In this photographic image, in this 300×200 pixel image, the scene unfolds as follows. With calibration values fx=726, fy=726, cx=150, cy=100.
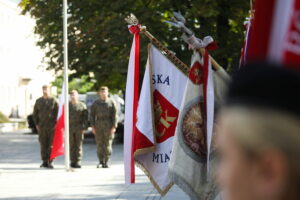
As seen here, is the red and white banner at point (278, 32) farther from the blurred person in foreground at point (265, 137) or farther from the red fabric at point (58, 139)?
the red fabric at point (58, 139)

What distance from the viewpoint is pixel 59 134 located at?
621 inches

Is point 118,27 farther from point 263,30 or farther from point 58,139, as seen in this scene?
point 263,30

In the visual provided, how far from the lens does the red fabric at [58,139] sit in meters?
15.6

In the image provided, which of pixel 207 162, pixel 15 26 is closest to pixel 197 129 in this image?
pixel 207 162

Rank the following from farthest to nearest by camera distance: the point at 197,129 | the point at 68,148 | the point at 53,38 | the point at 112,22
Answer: the point at 53,38
the point at 112,22
the point at 68,148
the point at 197,129

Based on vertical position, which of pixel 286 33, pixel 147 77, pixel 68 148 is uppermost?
pixel 286 33

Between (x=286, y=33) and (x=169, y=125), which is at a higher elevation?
(x=286, y=33)

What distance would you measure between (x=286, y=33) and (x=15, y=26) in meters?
56.4

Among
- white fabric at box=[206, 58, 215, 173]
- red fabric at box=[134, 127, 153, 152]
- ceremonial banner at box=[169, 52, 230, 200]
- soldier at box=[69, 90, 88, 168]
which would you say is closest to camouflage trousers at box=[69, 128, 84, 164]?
soldier at box=[69, 90, 88, 168]

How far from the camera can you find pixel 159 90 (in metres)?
7.08

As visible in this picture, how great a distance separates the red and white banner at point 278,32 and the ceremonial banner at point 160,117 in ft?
19.0

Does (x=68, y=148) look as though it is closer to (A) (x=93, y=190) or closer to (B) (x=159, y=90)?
(A) (x=93, y=190)

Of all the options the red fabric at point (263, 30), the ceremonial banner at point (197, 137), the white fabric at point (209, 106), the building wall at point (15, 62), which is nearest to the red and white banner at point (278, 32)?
the red fabric at point (263, 30)

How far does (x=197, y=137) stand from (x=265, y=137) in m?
4.20
